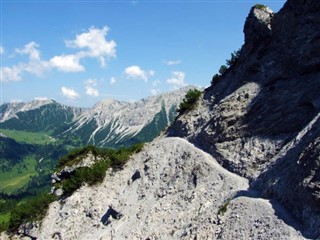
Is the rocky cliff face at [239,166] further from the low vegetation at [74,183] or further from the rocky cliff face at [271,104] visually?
the low vegetation at [74,183]

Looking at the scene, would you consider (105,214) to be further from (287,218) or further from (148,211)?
(287,218)

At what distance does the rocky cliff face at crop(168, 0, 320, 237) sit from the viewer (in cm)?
4069

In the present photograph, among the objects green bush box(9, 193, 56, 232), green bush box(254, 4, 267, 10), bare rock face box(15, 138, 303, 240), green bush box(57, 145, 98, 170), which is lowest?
green bush box(9, 193, 56, 232)

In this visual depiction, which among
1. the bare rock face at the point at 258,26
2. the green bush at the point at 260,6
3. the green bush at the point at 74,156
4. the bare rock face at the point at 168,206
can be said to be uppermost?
the green bush at the point at 260,6

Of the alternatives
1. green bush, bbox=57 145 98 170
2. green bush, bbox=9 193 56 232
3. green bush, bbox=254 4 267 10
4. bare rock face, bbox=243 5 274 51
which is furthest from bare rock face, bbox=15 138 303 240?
green bush, bbox=254 4 267 10

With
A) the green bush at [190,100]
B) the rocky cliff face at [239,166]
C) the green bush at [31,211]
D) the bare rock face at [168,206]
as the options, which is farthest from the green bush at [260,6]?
the green bush at [31,211]

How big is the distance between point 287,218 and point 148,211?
2349cm

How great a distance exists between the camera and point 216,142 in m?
56.8

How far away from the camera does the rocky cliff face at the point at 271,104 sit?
40688 mm

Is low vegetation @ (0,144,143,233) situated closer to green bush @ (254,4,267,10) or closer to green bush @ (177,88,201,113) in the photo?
green bush @ (177,88,201,113)

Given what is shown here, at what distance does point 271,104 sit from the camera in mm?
51562

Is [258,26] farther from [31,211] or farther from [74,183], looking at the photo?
[31,211]

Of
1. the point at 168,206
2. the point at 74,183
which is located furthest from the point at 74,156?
the point at 168,206

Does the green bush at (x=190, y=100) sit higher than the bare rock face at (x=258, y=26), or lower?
lower
